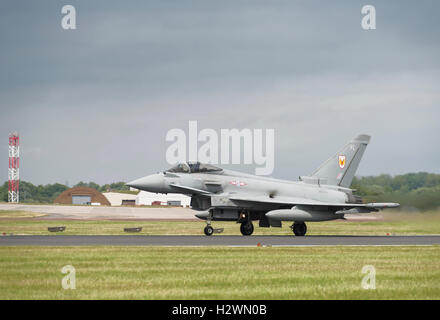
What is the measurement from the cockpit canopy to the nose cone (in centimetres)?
85

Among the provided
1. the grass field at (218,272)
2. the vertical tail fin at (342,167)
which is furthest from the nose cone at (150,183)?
the grass field at (218,272)

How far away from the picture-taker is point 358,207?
31.6 m

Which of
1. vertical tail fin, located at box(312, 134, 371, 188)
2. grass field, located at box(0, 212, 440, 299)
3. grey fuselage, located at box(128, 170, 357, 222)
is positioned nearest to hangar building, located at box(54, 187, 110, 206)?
vertical tail fin, located at box(312, 134, 371, 188)

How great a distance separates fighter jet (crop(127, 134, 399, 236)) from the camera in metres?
30.7

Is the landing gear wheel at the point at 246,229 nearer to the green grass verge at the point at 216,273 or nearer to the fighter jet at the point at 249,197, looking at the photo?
the fighter jet at the point at 249,197

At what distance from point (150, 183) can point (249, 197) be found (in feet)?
16.7

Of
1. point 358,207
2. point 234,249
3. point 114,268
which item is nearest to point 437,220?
Result: point 358,207

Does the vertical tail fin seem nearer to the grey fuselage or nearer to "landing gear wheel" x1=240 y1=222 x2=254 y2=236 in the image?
the grey fuselage

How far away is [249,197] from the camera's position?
106 ft

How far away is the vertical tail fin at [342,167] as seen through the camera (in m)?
35.4
